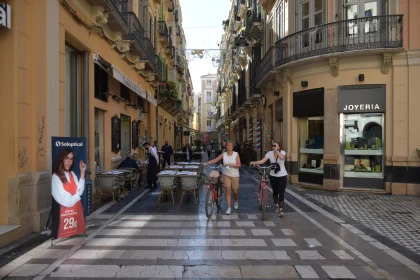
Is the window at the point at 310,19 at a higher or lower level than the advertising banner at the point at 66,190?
higher

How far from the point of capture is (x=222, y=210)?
29.9ft

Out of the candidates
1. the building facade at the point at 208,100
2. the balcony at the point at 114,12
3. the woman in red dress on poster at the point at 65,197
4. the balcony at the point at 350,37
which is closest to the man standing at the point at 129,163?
the balcony at the point at 114,12

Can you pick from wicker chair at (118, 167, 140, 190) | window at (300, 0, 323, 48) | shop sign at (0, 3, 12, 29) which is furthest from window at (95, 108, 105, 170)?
window at (300, 0, 323, 48)

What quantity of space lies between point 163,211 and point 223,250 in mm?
3448

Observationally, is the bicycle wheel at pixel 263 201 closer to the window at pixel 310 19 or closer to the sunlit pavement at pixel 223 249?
the sunlit pavement at pixel 223 249

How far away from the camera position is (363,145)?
12516 millimetres

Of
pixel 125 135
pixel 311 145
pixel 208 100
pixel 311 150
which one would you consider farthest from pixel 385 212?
pixel 208 100

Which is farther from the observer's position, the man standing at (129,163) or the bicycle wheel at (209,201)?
the man standing at (129,163)

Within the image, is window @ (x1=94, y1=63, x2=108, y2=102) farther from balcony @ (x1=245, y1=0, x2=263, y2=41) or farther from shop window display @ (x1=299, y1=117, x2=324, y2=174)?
balcony @ (x1=245, y1=0, x2=263, y2=41)

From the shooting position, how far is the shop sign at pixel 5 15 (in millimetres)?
5898

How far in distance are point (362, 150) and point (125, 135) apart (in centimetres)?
→ 923

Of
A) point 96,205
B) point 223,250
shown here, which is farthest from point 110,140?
point 223,250

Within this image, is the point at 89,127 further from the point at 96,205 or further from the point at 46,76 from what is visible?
the point at 46,76

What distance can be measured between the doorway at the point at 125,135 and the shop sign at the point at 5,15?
9.08 meters
